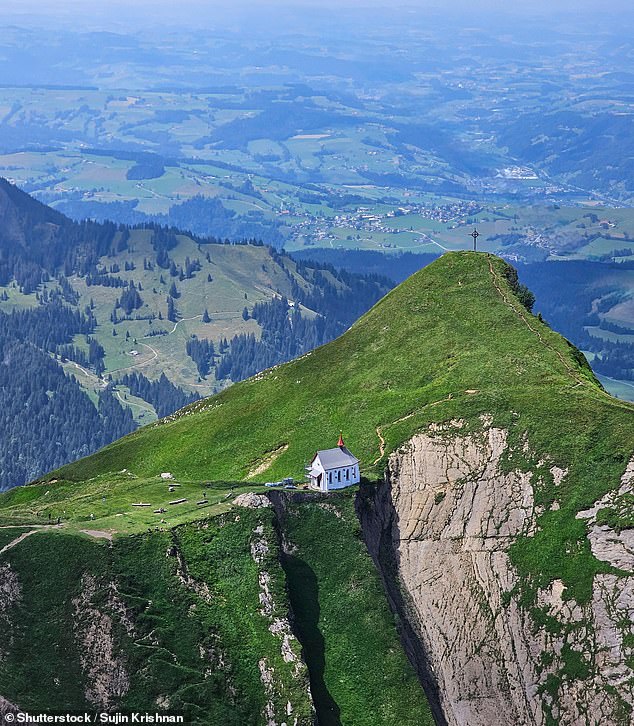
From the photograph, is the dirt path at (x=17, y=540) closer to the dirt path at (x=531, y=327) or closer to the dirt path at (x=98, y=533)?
the dirt path at (x=98, y=533)

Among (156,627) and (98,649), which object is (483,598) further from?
(98,649)

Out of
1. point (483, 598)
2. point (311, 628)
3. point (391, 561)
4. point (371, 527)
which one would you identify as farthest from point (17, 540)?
point (483, 598)

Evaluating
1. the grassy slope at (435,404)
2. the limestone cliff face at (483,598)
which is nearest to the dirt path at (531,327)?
the grassy slope at (435,404)

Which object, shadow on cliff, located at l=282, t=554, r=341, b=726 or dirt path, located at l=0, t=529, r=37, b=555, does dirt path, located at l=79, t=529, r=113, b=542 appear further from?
shadow on cliff, located at l=282, t=554, r=341, b=726

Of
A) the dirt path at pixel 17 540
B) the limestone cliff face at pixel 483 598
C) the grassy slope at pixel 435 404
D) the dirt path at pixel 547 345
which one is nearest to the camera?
the dirt path at pixel 17 540

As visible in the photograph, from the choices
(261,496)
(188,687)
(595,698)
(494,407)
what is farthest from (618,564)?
(188,687)

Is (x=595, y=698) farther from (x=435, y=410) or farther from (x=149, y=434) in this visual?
(x=149, y=434)
